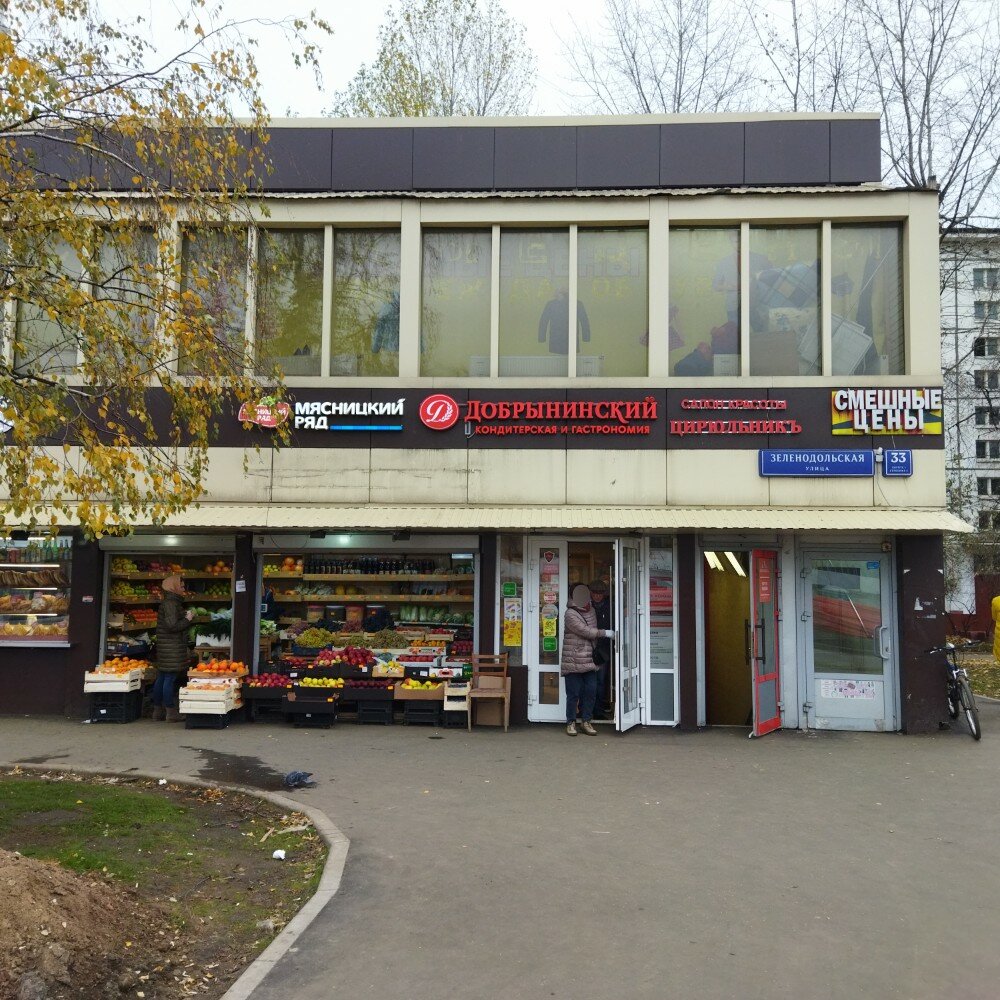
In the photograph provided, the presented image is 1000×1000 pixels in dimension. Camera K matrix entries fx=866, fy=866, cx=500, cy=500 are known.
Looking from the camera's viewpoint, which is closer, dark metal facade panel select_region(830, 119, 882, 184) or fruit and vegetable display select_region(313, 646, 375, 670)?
fruit and vegetable display select_region(313, 646, 375, 670)

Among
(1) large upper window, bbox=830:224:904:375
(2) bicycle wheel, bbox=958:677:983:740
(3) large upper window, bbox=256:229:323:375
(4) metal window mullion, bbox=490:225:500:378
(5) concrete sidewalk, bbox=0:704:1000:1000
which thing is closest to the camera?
(5) concrete sidewalk, bbox=0:704:1000:1000

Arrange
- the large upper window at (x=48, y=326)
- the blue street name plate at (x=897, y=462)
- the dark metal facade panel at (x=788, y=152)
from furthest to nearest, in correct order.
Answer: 1. the dark metal facade panel at (x=788, y=152)
2. the blue street name plate at (x=897, y=462)
3. the large upper window at (x=48, y=326)

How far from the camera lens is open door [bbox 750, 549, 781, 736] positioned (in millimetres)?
10562

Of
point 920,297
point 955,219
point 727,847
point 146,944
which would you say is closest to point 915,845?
point 727,847

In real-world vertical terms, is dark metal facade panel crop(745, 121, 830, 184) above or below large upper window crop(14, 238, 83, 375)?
above

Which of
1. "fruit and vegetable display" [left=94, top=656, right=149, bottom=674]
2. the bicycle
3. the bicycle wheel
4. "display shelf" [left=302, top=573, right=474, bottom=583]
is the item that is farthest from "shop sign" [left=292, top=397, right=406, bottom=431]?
the bicycle wheel

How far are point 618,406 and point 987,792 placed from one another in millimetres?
5799

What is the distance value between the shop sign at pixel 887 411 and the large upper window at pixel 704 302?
55.5 inches

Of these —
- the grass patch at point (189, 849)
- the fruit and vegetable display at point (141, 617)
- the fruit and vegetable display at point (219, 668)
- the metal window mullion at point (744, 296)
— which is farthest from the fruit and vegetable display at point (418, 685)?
the metal window mullion at point (744, 296)

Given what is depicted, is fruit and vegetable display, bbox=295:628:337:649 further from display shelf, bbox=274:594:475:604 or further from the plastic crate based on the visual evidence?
the plastic crate

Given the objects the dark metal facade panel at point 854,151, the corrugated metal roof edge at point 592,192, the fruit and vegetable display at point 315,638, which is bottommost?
the fruit and vegetable display at point 315,638

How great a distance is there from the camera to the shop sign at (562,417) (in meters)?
11.1

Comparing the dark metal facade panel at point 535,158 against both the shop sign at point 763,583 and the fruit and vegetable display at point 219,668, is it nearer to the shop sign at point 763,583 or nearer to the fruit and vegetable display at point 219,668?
the shop sign at point 763,583

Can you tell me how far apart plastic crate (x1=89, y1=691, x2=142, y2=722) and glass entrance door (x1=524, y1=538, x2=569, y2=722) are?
5.20 metres
